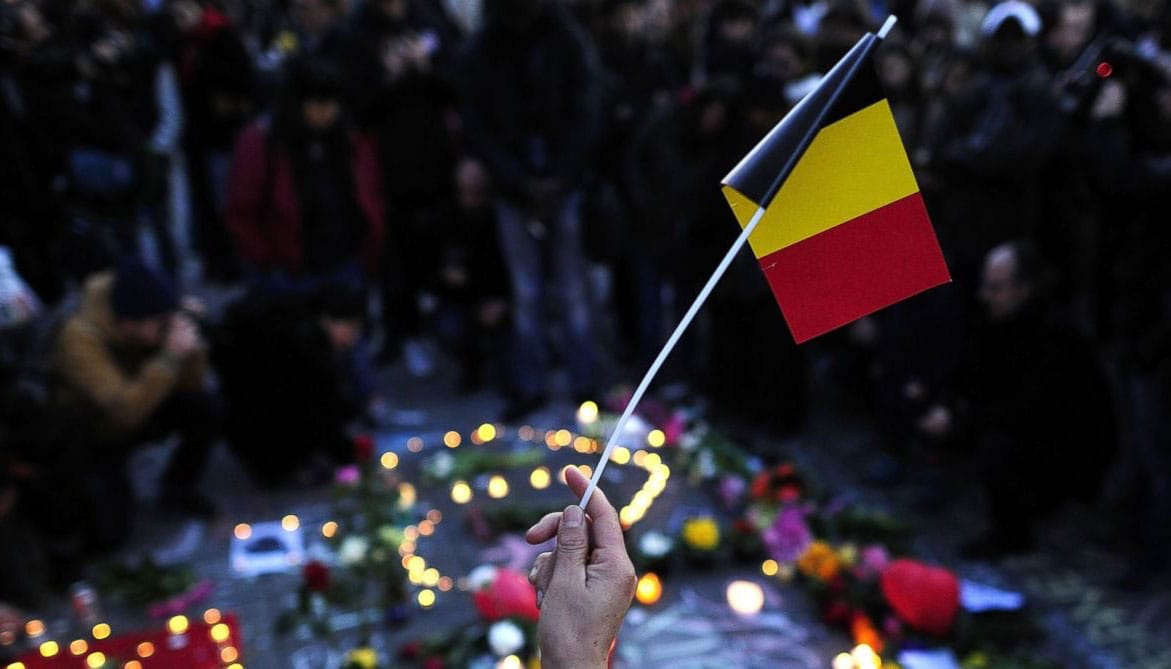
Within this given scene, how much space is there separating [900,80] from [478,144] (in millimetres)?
2205

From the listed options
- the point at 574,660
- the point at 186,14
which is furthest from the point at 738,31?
the point at 574,660

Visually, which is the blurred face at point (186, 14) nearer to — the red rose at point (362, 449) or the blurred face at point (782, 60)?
the red rose at point (362, 449)

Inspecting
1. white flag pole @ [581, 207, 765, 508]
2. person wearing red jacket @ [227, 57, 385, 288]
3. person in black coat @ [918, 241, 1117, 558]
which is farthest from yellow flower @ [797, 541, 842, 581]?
person wearing red jacket @ [227, 57, 385, 288]

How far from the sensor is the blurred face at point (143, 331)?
4434 millimetres

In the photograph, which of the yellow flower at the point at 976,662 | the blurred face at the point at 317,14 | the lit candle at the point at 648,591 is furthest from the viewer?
the blurred face at the point at 317,14

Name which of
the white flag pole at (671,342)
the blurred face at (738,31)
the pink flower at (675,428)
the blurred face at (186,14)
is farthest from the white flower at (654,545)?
the blurred face at (186,14)

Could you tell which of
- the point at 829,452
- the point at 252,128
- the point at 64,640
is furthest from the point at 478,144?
the point at 64,640

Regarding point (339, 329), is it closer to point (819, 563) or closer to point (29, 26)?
point (29, 26)

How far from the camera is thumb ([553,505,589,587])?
152 cm

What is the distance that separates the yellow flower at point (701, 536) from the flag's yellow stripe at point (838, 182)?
2485 mm

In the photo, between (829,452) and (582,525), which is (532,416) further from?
(582,525)

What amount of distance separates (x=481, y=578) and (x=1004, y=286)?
2343 mm

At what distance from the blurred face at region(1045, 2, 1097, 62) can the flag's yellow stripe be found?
3341 mm

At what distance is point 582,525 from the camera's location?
1.55 meters
